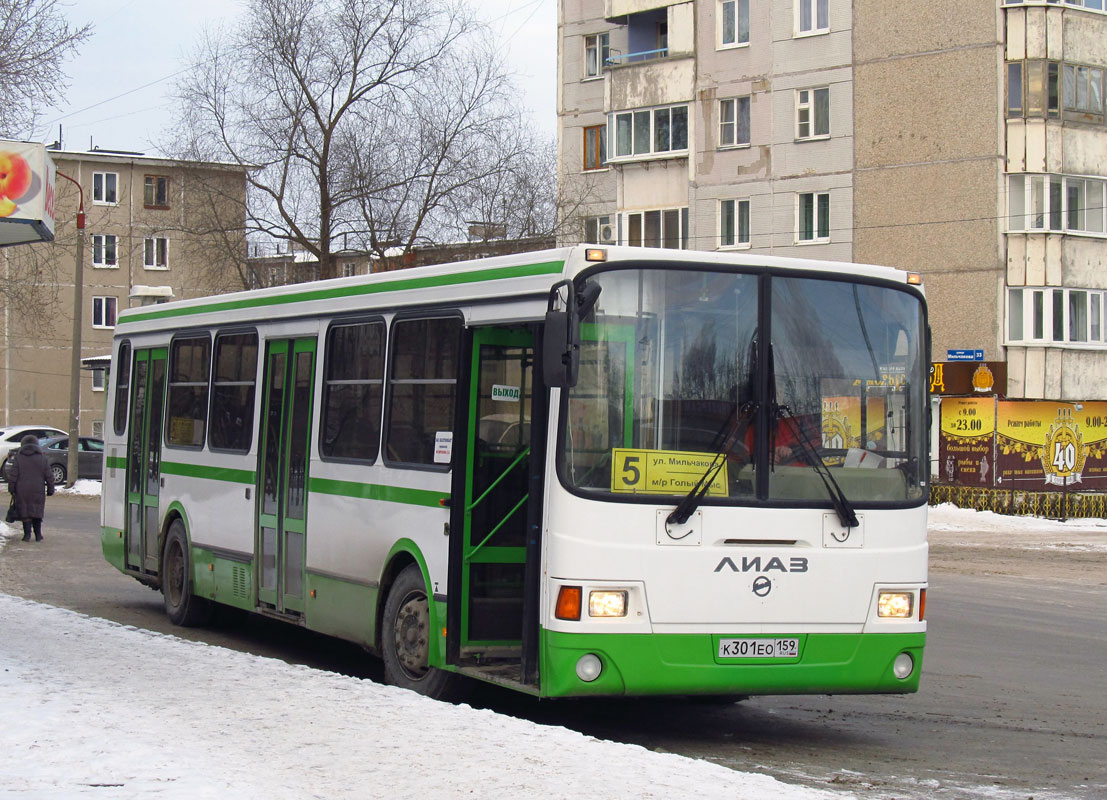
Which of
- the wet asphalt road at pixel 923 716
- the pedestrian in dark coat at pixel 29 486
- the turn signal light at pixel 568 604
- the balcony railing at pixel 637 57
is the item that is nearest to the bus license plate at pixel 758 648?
the wet asphalt road at pixel 923 716

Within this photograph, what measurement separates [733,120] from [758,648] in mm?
42408

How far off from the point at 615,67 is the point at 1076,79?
570 inches

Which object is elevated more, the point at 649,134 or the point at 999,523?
the point at 649,134

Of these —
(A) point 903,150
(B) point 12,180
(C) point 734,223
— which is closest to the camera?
(B) point 12,180

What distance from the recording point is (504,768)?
23.1 feet

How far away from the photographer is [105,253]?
79.2 m

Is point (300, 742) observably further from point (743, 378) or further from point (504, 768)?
point (743, 378)

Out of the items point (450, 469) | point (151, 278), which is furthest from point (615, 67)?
point (450, 469)

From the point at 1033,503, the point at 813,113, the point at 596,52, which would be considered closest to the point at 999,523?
the point at 1033,503

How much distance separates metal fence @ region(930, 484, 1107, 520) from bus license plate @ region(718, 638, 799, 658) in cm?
2812

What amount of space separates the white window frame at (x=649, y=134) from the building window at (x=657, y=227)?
1.77 m

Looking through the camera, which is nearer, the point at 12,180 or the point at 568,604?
the point at 568,604

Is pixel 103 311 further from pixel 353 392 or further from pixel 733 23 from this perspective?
pixel 353 392

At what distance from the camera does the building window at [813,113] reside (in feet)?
158
